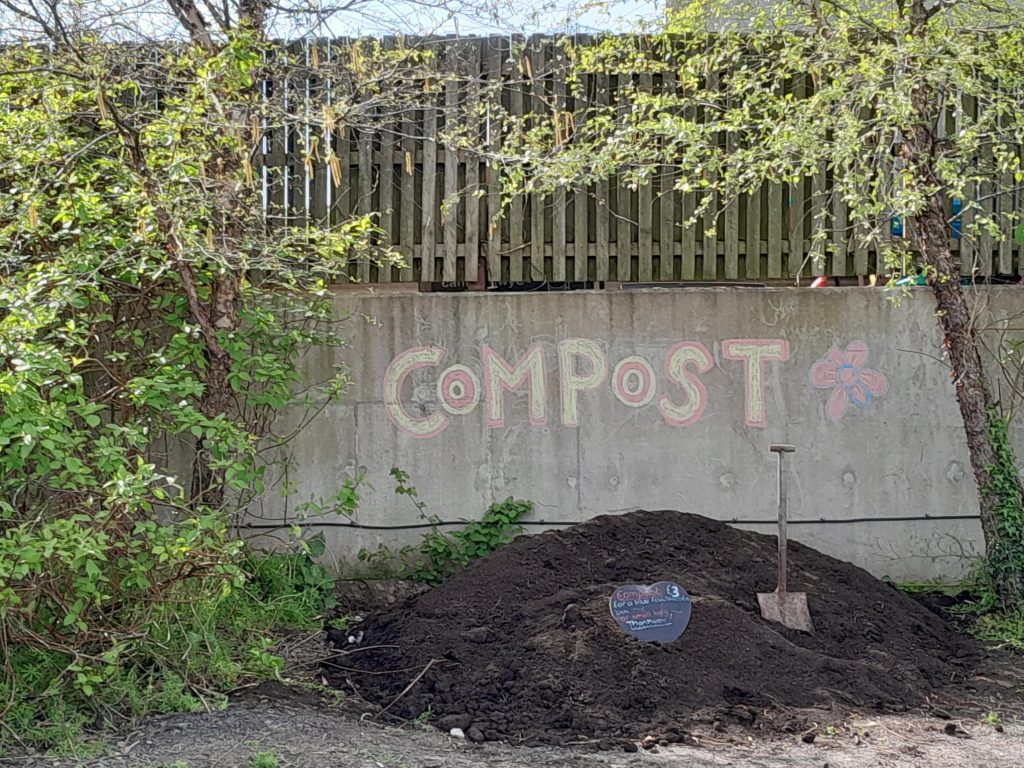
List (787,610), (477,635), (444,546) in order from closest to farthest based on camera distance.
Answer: (477,635) < (787,610) < (444,546)

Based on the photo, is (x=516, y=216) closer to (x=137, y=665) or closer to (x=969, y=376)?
(x=969, y=376)

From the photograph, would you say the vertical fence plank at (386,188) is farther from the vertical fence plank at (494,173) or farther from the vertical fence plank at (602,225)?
the vertical fence plank at (602,225)

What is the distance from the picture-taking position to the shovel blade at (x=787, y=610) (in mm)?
5211

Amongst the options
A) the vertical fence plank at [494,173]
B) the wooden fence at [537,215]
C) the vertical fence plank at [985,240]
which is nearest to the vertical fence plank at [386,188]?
the wooden fence at [537,215]

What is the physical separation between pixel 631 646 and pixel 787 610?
40.5 inches

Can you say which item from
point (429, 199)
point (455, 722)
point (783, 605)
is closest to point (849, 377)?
point (783, 605)

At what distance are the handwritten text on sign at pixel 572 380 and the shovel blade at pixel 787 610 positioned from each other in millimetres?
1653

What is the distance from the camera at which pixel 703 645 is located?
4816 mm

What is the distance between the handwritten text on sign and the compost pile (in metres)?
0.93

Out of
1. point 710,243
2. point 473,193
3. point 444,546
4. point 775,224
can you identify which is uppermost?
point 473,193

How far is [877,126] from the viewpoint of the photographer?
5785mm

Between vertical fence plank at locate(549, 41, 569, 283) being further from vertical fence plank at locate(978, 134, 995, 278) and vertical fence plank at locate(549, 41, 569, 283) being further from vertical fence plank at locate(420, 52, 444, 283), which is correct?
vertical fence plank at locate(978, 134, 995, 278)

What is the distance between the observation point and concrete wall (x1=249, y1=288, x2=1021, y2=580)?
6.68 m

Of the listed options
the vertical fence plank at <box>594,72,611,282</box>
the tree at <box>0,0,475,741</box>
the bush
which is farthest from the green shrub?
the vertical fence plank at <box>594,72,611,282</box>
